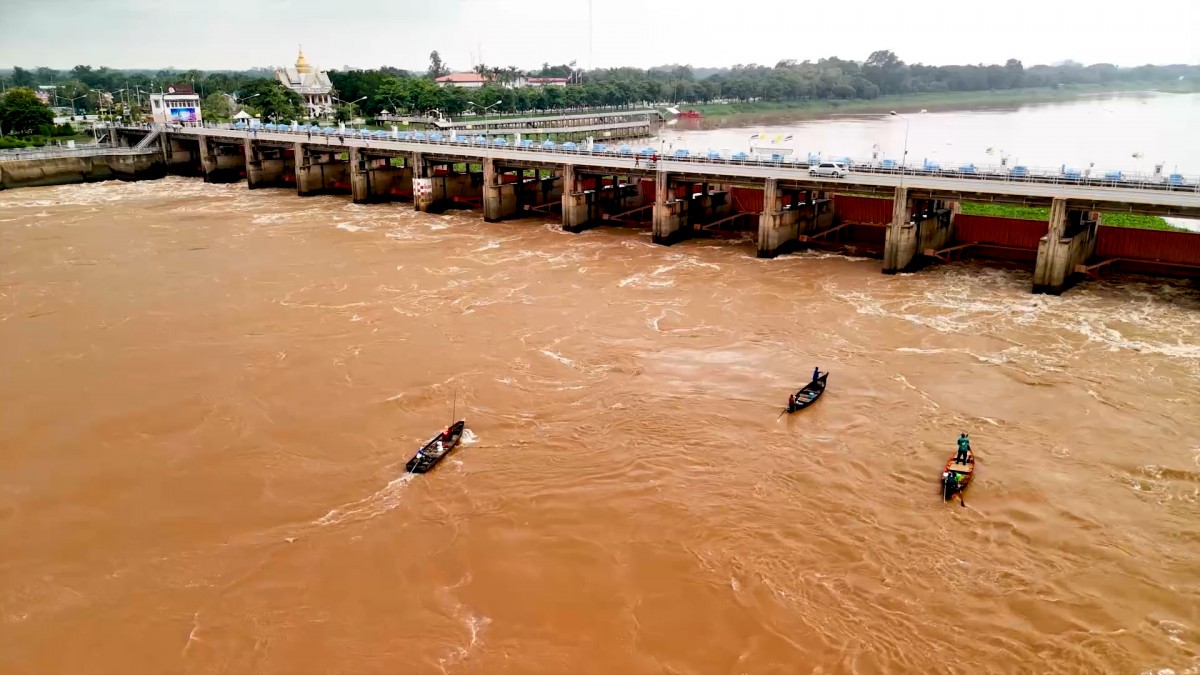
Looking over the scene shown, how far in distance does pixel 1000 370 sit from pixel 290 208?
63.9 m

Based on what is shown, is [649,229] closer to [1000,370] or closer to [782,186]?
[782,186]

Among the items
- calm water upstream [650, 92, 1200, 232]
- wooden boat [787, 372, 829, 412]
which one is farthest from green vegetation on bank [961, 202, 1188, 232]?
wooden boat [787, 372, 829, 412]

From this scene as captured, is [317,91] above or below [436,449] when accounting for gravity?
above

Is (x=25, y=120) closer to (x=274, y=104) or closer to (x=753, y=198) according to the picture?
(x=274, y=104)

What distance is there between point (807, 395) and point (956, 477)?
697 cm

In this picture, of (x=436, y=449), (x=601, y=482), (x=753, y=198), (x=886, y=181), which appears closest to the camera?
(x=601, y=482)

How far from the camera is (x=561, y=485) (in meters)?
23.5

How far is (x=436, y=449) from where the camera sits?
2475cm

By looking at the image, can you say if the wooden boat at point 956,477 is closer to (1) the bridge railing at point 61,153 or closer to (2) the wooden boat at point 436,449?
(2) the wooden boat at point 436,449

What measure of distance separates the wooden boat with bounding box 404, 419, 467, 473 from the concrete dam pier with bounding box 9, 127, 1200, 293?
1215 inches

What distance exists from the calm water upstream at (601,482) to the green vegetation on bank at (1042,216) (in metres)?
14.8

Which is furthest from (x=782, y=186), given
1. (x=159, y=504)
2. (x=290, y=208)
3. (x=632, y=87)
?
(x=632, y=87)

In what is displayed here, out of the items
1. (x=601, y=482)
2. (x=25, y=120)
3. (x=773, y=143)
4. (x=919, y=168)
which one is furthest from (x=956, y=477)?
(x=25, y=120)

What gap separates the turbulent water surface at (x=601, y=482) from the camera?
17.7 m
